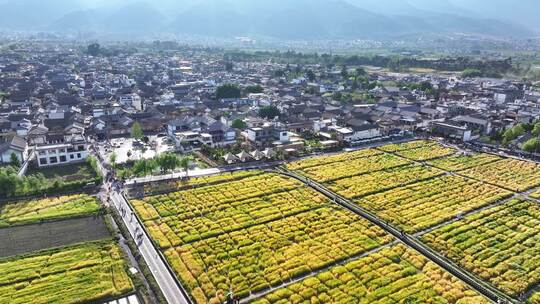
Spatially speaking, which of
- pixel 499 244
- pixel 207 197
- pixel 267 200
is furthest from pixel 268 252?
pixel 499 244

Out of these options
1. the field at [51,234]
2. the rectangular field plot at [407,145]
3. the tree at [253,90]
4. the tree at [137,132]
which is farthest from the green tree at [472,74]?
the field at [51,234]

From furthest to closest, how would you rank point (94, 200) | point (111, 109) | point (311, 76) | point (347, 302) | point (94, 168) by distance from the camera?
point (311, 76) < point (111, 109) < point (94, 168) < point (94, 200) < point (347, 302)

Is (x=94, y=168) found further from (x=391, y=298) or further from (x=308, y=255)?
(x=391, y=298)

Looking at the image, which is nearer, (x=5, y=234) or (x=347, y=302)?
(x=347, y=302)

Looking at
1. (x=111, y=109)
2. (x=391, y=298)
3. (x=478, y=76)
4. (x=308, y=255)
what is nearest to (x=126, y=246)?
(x=308, y=255)

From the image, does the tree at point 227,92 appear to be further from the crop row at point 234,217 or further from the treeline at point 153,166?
the crop row at point 234,217

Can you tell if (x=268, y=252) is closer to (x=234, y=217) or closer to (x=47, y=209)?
(x=234, y=217)

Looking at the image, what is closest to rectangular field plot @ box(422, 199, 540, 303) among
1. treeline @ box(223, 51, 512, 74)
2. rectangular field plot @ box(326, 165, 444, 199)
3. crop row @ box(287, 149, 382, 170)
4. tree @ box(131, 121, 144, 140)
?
rectangular field plot @ box(326, 165, 444, 199)
